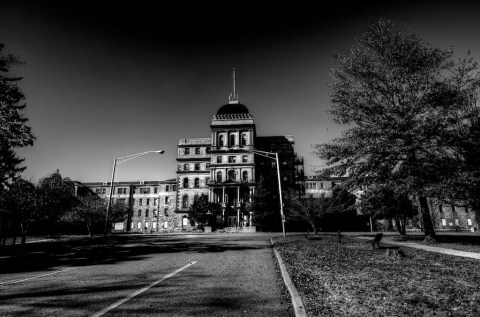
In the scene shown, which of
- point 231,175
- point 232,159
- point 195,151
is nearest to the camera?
point 231,175

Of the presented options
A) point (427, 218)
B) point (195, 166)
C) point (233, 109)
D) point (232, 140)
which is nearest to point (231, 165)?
point (232, 140)

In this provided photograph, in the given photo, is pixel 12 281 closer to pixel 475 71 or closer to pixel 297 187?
pixel 475 71

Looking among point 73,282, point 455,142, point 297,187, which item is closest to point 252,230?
point 297,187

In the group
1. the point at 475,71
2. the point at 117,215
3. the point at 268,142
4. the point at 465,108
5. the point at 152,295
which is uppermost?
the point at 268,142

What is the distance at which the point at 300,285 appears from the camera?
5.78m

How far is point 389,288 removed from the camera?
5.25 metres

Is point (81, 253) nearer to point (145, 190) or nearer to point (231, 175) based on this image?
point (231, 175)

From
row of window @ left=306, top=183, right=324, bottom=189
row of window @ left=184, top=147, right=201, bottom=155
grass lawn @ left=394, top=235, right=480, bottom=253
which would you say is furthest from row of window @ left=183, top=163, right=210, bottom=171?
grass lawn @ left=394, top=235, right=480, bottom=253

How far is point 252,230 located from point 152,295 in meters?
39.6

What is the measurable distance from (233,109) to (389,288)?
58407 mm

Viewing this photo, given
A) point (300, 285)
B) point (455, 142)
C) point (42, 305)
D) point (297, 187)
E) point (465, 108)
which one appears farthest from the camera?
point (297, 187)

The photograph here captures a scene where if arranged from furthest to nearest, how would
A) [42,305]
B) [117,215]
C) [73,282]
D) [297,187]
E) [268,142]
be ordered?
[268,142], [297,187], [117,215], [73,282], [42,305]

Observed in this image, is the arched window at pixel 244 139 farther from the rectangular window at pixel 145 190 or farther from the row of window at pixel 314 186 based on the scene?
the rectangular window at pixel 145 190

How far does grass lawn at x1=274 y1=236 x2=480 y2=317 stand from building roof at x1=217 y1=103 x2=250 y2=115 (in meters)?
55.1
